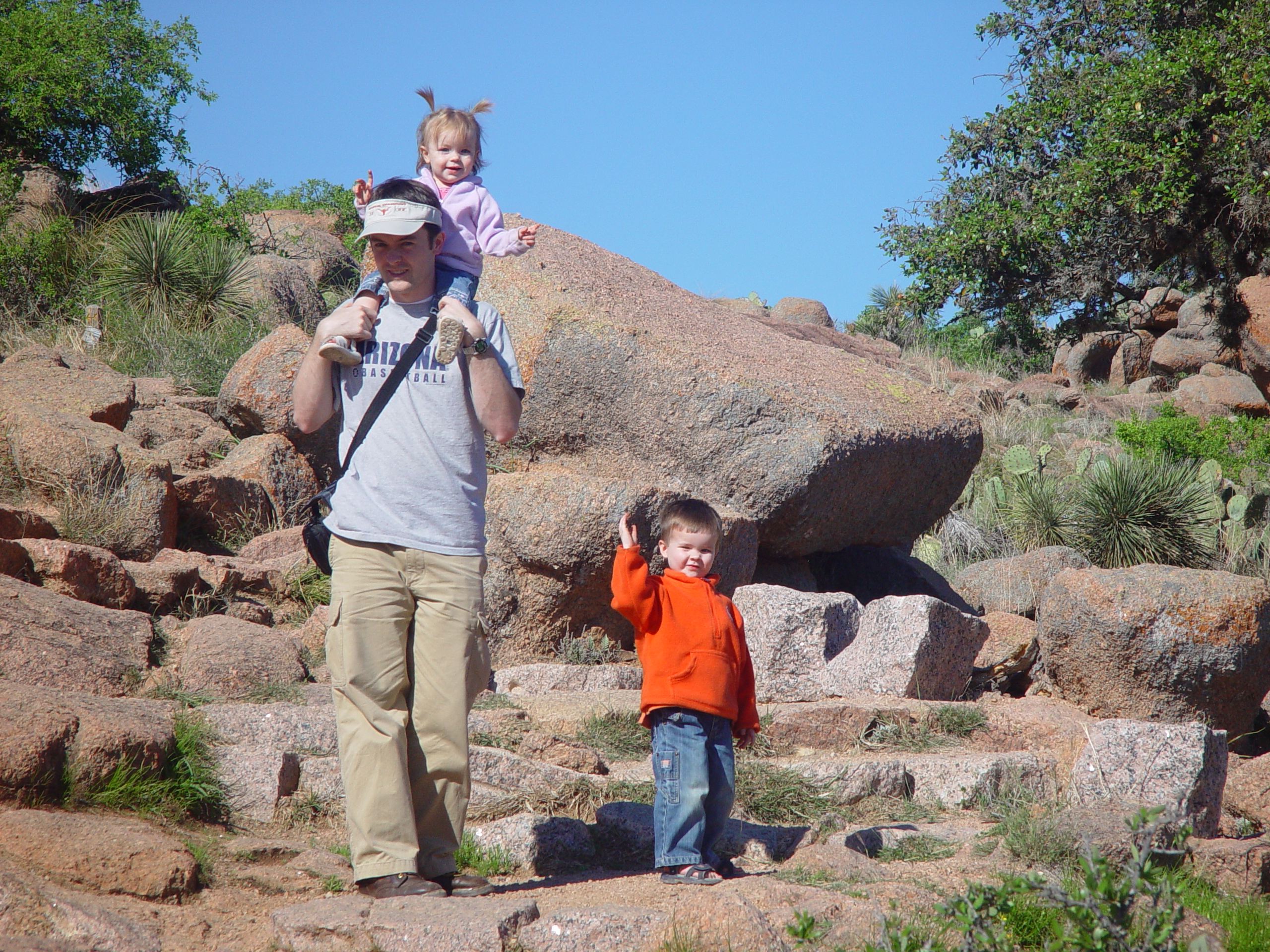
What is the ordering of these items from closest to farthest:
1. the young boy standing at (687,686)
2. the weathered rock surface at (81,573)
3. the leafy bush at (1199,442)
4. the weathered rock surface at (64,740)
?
the weathered rock surface at (64,740)
the young boy standing at (687,686)
the weathered rock surface at (81,573)
the leafy bush at (1199,442)

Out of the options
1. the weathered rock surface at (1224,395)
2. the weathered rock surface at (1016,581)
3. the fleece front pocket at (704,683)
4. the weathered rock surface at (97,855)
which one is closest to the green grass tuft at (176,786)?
the weathered rock surface at (97,855)

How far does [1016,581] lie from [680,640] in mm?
5277

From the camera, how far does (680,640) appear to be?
11.9 ft

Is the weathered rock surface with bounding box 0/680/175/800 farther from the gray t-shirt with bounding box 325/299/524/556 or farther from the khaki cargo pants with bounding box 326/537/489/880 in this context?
the gray t-shirt with bounding box 325/299/524/556

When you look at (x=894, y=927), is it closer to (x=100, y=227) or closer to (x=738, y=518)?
(x=738, y=518)

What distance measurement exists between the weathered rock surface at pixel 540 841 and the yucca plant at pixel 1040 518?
760cm

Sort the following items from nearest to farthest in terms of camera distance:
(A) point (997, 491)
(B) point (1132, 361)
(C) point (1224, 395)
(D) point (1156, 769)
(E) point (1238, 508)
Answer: (D) point (1156, 769) < (E) point (1238, 508) < (A) point (997, 491) < (C) point (1224, 395) < (B) point (1132, 361)

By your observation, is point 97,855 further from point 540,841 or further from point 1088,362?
point 1088,362

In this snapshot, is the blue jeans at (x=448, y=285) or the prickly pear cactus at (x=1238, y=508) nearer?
the blue jeans at (x=448, y=285)

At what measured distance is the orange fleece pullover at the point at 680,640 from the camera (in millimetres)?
3570

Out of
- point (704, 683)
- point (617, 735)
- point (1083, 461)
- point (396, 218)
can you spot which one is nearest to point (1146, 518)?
point (1083, 461)

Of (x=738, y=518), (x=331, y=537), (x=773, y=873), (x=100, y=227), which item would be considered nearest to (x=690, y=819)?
(x=773, y=873)

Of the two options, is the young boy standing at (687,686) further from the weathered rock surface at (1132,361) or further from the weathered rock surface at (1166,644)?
the weathered rock surface at (1132,361)

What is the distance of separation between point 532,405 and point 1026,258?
861cm
